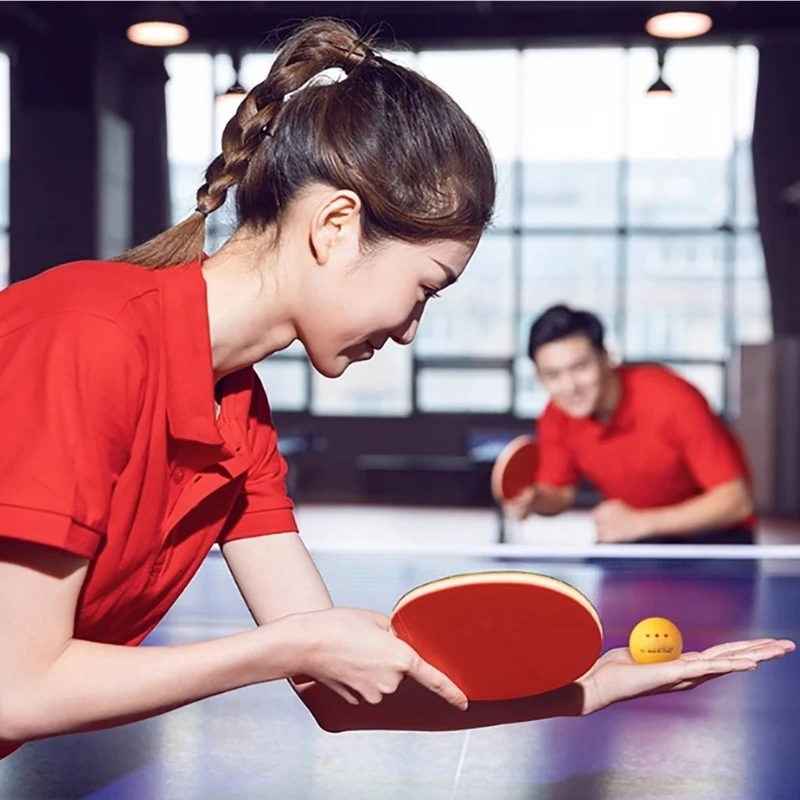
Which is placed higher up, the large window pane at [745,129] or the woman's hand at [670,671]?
the large window pane at [745,129]

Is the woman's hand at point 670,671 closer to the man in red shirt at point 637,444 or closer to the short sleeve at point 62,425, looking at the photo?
the short sleeve at point 62,425

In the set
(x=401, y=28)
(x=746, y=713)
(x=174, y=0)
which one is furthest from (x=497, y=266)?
(x=746, y=713)

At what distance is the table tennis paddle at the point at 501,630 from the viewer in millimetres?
1394

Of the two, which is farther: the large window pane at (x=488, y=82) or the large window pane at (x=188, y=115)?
the large window pane at (x=188, y=115)

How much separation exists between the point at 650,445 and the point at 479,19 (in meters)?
4.20

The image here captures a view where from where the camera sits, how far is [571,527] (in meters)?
10.5

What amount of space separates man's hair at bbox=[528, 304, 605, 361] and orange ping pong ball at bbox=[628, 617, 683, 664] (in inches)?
88.5

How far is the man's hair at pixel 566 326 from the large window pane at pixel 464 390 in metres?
9.14

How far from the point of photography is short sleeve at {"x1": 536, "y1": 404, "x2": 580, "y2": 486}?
450 cm

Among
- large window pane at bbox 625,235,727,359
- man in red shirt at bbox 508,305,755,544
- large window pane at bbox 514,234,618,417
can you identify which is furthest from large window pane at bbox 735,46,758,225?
man in red shirt at bbox 508,305,755,544

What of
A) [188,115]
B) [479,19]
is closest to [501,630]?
[479,19]

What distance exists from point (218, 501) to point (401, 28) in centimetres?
655

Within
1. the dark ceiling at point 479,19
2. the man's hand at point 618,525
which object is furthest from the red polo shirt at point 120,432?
the dark ceiling at point 479,19

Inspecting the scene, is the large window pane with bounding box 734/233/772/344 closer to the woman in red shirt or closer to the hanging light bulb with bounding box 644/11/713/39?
the hanging light bulb with bounding box 644/11/713/39
